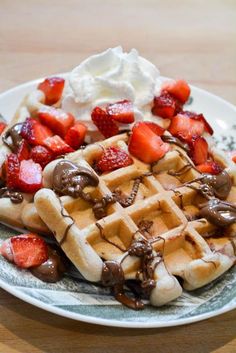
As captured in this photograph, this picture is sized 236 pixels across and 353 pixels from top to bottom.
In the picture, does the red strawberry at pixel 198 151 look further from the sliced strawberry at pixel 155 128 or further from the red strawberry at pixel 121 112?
the red strawberry at pixel 121 112

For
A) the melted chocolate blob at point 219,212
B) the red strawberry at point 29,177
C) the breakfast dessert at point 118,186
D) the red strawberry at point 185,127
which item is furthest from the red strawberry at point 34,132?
the melted chocolate blob at point 219,212

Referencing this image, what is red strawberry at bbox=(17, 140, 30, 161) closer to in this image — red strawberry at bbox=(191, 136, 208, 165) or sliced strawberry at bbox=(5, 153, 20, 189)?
Result: sliced strawberry at bbox=(5, 153, 20, 189)

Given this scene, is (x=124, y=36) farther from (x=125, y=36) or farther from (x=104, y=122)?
(x=104, y=122)

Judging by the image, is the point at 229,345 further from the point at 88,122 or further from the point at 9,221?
the point at 88,122

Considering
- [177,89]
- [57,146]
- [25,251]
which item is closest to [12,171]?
[57,146]

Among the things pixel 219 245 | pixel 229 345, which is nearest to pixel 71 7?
pixel 219 245
